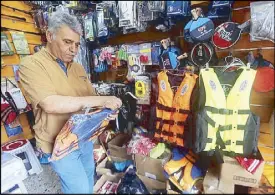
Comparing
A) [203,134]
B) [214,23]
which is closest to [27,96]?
[203,134]

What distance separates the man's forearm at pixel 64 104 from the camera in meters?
0.44

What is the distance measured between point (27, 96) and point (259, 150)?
1.19 meters

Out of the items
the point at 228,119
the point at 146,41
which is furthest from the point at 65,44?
the point at 146,41

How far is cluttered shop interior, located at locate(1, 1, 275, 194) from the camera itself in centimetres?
35

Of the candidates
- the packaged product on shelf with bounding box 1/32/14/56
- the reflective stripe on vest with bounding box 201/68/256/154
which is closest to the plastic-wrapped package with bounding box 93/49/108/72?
the packaged product on shelf with bounding box 1/32/14/56

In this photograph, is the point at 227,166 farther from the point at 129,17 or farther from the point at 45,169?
the point at 129,17

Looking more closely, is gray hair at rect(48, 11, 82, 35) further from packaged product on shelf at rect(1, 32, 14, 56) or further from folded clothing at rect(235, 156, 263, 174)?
folded clothing at rect(235, 156, 263, 174)

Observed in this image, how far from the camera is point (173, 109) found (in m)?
1.23

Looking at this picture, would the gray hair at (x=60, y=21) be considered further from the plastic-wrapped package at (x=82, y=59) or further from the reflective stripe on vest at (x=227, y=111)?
the reflective stripe on vest at (x=227, y=111)

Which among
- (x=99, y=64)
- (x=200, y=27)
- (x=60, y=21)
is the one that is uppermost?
(x=200, y=27)

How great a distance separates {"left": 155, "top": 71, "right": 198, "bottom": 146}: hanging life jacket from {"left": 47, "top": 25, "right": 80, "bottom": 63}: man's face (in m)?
0.81

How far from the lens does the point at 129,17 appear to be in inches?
54.2

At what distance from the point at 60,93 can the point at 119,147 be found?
0.98 metres

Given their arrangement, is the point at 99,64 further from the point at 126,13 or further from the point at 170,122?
the point at 126,13
